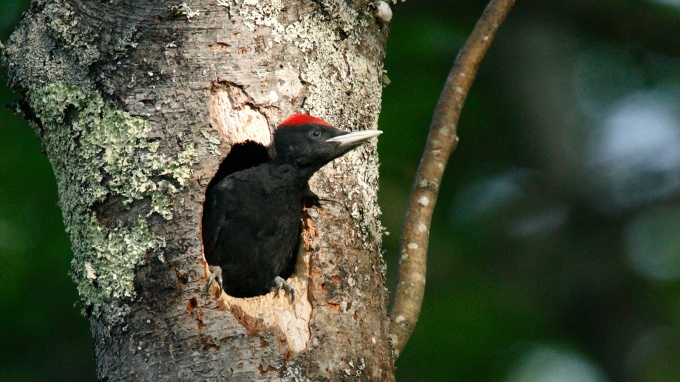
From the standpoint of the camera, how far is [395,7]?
15.2ft

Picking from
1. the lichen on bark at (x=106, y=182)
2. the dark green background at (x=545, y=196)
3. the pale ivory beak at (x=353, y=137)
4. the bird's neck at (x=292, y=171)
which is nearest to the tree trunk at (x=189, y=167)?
the lichen on bark at (x=106, y=182)

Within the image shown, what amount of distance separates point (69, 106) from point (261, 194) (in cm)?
119

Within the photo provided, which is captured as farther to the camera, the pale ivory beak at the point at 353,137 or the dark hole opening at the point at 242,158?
the dark hole opening at the point at 242,158

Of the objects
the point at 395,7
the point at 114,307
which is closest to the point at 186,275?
the point at 114,307

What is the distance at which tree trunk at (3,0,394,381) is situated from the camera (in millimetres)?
3438

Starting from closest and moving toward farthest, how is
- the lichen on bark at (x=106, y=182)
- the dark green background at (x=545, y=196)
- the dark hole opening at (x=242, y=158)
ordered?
the lichen on bark at (x=106, y=182), the dark hole opening at (x=242, y=158), the dark green background at (x=545, y=196)

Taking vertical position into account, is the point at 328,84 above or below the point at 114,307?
above

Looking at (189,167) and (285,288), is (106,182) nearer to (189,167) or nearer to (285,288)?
(189,167)

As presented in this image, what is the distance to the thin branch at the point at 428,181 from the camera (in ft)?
13.7

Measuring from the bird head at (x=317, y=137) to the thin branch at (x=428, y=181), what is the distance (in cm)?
48

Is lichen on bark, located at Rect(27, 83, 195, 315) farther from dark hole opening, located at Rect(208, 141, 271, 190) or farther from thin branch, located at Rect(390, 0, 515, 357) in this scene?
thin branch, located at Rect(390, 0, 515, 357)

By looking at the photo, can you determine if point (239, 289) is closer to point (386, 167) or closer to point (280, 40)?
point (280, 40)

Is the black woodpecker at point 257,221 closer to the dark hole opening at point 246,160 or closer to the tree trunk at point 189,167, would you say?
the dark hole opening at point 246,160

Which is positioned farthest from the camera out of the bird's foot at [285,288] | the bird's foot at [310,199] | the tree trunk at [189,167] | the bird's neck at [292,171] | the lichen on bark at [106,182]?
the bird's neck at [292,171]
